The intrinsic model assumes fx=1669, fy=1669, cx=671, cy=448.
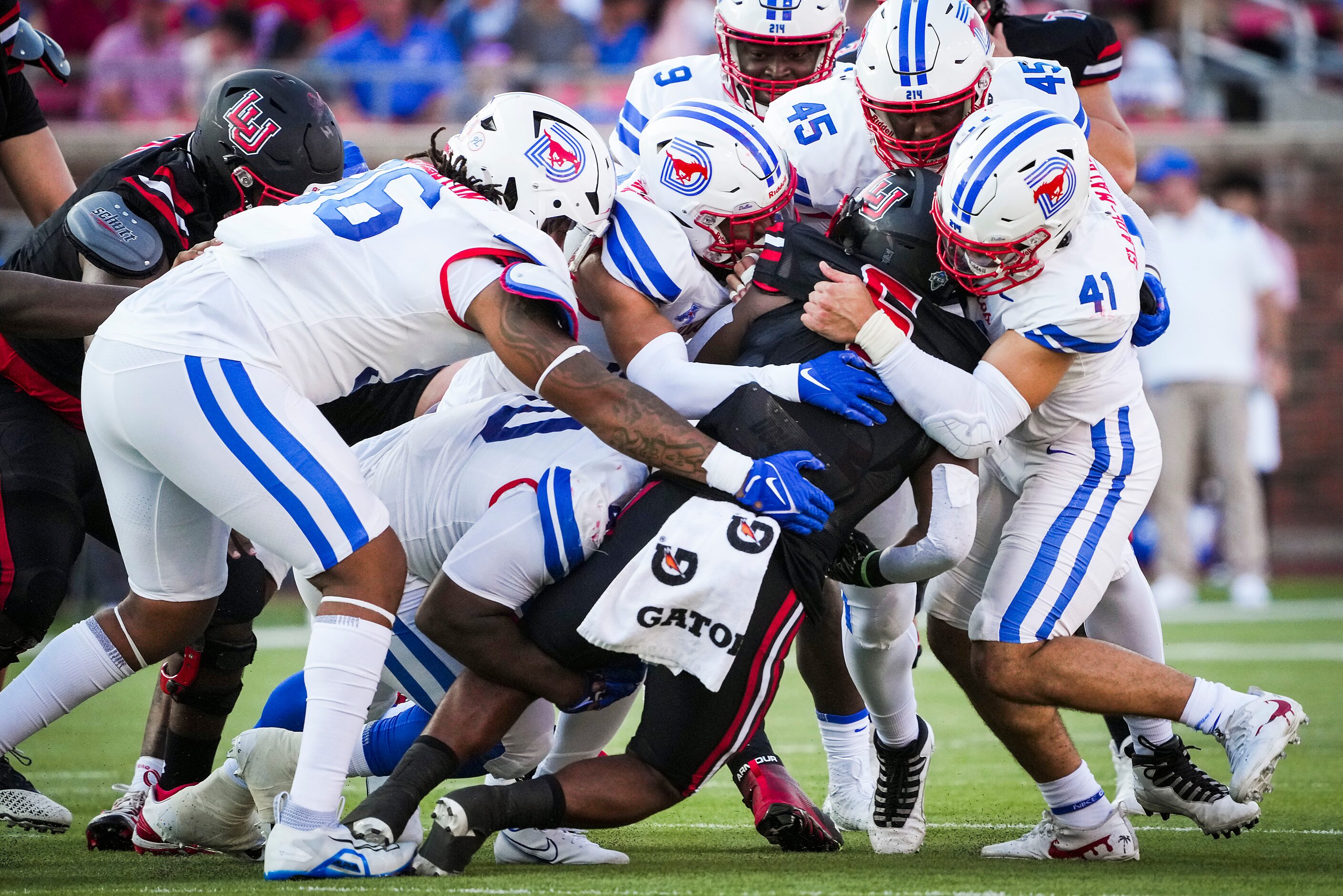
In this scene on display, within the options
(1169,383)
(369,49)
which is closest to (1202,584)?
(1169,383)

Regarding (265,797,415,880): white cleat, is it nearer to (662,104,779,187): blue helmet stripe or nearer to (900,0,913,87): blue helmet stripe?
(662,104,779,187): blue helmet stripe

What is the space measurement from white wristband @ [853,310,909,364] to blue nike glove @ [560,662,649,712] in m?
0.89

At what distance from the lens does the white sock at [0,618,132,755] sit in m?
3.89

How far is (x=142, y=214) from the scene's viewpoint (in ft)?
14.3

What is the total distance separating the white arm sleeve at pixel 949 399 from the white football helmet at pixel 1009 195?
25 centimetres

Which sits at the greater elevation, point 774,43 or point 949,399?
point 774,43

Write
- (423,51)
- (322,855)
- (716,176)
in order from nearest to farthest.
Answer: (322,855), (716,176), (423,51)

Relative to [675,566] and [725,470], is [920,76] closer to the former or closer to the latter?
[725,470]

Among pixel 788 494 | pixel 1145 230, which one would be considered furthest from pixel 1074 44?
pixel 788 494

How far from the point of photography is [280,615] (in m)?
11.0

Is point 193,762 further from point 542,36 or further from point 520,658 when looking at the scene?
point 542,36

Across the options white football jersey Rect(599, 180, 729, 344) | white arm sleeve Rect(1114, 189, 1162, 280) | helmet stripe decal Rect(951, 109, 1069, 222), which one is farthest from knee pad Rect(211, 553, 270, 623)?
white arm sleeve Rect(1114, 189, 1162, 280)

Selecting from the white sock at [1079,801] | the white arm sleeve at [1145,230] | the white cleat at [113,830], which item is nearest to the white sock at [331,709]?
the white cleat at [113,830]

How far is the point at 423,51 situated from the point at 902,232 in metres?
9.47
